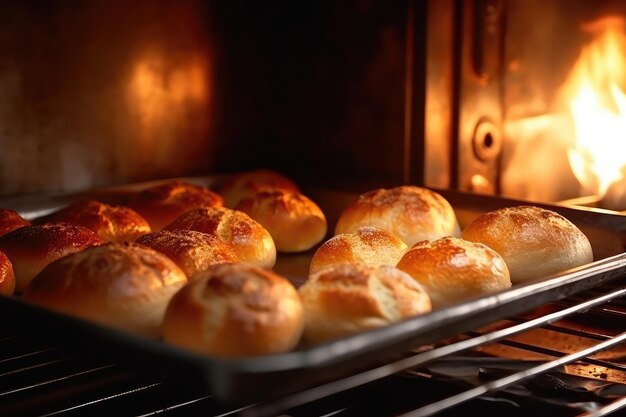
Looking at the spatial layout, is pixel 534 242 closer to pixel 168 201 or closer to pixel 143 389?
pixel 143 389

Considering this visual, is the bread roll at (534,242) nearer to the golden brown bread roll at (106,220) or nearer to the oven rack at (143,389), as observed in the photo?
the oven rack at (143,389)

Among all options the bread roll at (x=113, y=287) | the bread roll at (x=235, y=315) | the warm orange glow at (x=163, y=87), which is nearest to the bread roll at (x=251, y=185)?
the warm orange glow at (x=163, y=87)

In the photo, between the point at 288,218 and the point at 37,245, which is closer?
the point at 37,245

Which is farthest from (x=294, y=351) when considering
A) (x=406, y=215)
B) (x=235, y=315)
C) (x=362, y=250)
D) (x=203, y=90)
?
(x=203, y=90)

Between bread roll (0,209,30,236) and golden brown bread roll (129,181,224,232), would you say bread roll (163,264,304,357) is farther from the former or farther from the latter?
golden brown bread roll (129,181,224,232)

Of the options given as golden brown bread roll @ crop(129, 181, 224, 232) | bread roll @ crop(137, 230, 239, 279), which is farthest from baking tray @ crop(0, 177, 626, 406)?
golden brown bread roll @ crop(129, 181, 224, 232)
